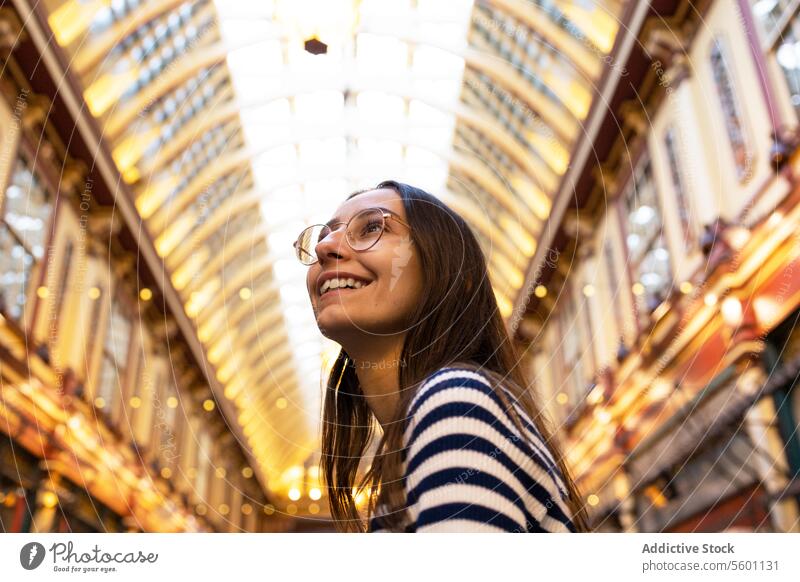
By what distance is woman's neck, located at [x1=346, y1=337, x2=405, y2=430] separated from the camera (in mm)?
1357

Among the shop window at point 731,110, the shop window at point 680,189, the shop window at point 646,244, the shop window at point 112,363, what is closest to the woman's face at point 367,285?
the shop window at point 731,110

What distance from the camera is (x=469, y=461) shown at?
3.30ft

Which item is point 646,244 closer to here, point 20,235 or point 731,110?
point 731,110

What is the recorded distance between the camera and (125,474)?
418 inches

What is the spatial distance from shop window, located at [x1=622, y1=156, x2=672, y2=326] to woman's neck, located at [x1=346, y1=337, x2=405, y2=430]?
278 inches

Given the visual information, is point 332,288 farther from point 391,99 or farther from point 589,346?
point 589,346

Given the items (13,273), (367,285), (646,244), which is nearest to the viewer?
(367,285)

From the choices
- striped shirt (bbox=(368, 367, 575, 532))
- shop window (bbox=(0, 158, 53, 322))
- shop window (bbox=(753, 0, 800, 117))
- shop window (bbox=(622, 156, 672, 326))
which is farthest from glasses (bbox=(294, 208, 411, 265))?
shop window (bbox=(622, 156, 672, 326))

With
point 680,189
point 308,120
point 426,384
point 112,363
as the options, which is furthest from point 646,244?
point 426,384

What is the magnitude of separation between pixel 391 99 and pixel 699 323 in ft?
13.6

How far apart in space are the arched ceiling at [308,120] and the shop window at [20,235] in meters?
1.28

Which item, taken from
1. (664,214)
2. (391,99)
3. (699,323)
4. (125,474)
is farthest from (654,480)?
(125,474)

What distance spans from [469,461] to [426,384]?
0.14 metres

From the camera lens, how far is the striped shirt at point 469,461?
99 centimetres
